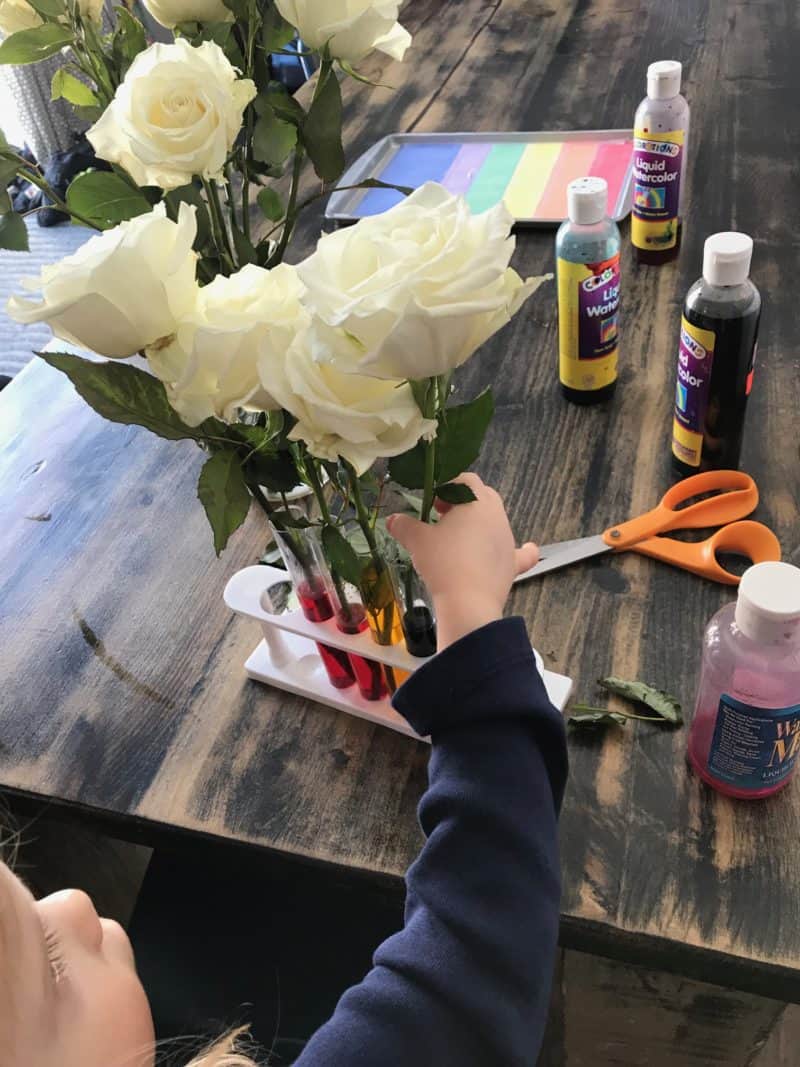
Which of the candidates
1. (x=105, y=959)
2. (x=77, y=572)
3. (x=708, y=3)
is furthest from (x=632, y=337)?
(x=708, y=3)

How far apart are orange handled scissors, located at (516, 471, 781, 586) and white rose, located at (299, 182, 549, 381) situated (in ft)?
1.34

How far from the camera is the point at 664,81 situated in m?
0.89

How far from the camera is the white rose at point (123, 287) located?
32 centimetres

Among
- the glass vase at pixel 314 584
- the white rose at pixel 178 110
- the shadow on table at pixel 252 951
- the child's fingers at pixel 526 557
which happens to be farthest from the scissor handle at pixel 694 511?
the white rose at pixel 178 110

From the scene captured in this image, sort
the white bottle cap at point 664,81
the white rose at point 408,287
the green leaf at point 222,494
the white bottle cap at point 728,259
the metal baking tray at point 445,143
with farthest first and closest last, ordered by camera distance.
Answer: the metal baking tray at point 445,143, the white bottle cap at point 664,81, the white bottle cap at point 728,259, the green leaf at point 222,494, the white rose at point 408,287

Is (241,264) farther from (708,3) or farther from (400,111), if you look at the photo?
(708,3)

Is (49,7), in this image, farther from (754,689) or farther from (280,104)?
(754,689)

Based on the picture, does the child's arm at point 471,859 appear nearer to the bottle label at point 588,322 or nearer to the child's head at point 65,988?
the child's head at point 65,988

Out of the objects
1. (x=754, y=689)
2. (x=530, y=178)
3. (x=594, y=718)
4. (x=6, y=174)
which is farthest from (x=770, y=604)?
(x=530, y=178)

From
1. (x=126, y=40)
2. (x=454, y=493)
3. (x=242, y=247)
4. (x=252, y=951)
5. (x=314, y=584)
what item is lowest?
(x=252, y=951)

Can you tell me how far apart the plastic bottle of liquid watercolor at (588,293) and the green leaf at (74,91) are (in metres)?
0.40

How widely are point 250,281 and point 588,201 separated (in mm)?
461

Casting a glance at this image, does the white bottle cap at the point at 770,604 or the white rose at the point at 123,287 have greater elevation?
the white rose at the point at 123,287

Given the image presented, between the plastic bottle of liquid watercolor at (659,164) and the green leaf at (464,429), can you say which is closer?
the green leaf at (464,429)
